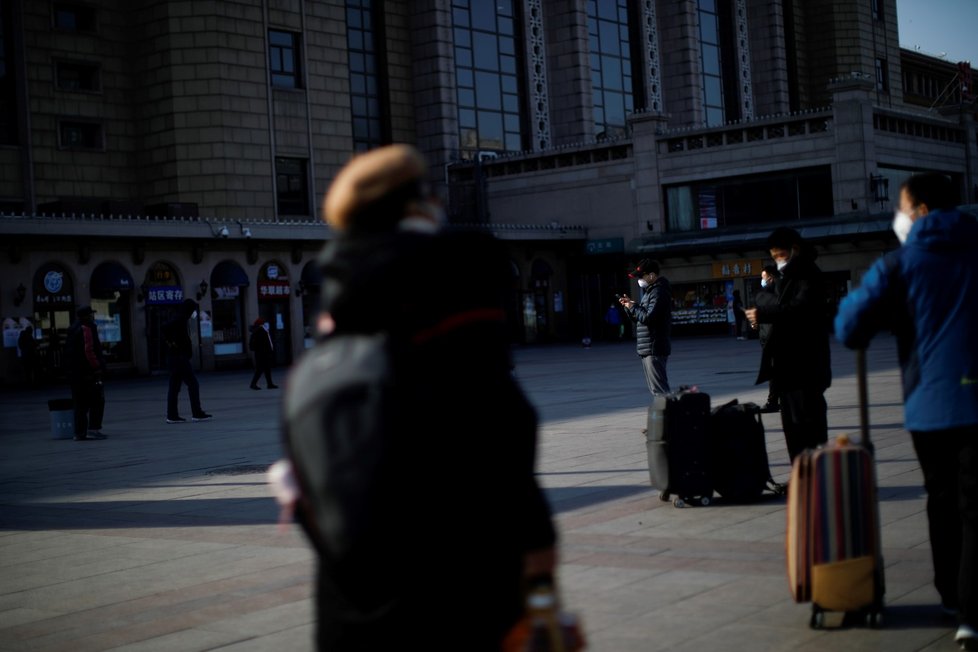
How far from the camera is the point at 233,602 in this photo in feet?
21.6

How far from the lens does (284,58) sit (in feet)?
168

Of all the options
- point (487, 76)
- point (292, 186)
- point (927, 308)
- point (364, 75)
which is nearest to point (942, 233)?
point (927, 308)

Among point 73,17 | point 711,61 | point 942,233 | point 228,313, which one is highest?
point 711,61

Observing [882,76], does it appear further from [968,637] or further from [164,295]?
[968,637]

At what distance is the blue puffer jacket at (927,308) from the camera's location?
196 inches

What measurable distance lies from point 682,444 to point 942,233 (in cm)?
381

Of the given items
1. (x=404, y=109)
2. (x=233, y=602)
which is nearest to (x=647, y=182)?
(x=404, y=109)

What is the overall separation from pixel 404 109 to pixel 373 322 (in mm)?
56036

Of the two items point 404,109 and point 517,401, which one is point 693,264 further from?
point 517,401

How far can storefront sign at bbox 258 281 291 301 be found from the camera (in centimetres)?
4306

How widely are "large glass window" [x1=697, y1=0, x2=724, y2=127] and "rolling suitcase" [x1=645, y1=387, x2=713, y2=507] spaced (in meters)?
62.7

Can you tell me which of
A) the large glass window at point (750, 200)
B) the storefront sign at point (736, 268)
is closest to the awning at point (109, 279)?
the large glass window at point (750, 200)

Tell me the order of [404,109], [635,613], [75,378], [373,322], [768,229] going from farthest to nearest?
[404,109] → [768,229] → [75,378] → [635,613] → [373,322]

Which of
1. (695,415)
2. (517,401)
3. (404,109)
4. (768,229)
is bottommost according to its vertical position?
(695,415)
